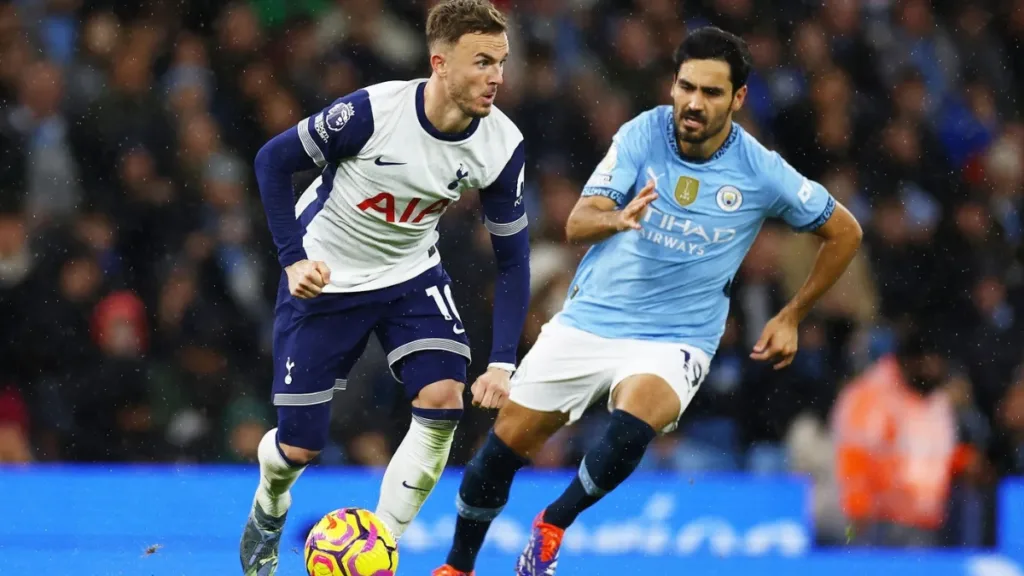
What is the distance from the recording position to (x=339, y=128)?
5.98 meters

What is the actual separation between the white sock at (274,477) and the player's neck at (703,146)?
2075mm

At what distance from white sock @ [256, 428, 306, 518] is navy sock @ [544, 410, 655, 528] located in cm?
110

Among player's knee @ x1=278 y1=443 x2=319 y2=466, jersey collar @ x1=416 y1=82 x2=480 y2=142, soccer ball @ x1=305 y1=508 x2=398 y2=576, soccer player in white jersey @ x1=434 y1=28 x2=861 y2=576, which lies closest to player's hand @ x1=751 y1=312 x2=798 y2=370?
soccer player in white jersey @ x1=434 y1=28 x2=861 y2=576

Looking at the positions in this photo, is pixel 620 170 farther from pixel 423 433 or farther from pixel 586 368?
pixel 423 433

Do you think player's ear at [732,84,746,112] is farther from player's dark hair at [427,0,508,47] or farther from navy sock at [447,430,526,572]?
navy sock at [447,430,526,572]

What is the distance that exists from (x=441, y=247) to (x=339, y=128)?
3974 millimetres

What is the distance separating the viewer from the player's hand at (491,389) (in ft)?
19.0

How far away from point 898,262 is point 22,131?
20.0 ft

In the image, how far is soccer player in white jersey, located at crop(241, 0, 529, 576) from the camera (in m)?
6.00

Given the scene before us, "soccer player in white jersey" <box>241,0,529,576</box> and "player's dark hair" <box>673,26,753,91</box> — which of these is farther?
"player's dark hair" <box>673,26,753,91</box>

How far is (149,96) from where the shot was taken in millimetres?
10820

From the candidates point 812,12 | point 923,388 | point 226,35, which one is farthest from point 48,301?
point 812,12

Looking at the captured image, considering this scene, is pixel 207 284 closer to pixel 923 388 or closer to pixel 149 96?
pixel 149 96

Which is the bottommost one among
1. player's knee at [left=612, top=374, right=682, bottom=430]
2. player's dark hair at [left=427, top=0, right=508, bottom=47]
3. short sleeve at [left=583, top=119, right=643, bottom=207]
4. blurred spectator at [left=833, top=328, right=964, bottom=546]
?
blurred spectator at [left=833, top=328, right=964, bottom=546]
